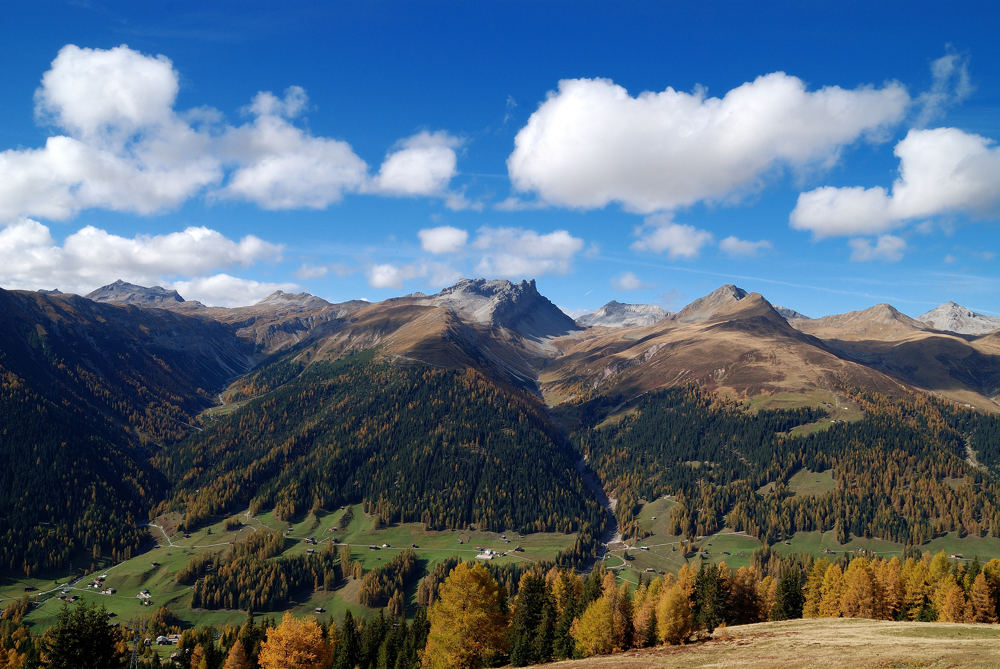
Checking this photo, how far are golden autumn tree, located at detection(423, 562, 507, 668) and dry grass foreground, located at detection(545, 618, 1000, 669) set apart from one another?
13335 millimetres

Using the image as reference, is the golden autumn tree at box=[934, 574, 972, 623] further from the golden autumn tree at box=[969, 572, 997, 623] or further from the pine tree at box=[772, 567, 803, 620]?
the pine tree at box=[772, 567, 803, 620]

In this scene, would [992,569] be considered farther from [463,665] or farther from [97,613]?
[97,613]

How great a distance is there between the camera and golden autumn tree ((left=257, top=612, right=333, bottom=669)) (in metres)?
89.8

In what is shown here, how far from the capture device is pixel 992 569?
316 feet

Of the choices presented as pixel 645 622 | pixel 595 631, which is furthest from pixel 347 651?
pixel 645 622

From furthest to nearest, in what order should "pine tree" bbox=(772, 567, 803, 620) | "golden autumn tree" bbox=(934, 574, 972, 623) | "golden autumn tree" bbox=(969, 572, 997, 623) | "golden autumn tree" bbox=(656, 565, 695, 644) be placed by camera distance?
"pine tree" bbox=(772, 567, 803, 620) → "golden autumn tree" bbox=(934, 574, 972, 623) → "golden autumn tree" bbox=(969, 572, 997, 623) → "golden autumn tree" bbox=(656, 565, 695, 644)

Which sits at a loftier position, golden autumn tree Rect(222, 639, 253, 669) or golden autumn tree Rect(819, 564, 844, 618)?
golden autumn tree Rect(819, 564, 844, 618)

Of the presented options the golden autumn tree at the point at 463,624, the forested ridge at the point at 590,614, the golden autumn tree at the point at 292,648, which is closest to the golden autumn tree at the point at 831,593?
the forested ridge at the point at 590,614

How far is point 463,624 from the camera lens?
77.4 m

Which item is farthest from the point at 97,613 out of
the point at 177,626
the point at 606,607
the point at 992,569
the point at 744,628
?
the point at 177,626

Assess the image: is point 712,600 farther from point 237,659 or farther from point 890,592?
point 237,659

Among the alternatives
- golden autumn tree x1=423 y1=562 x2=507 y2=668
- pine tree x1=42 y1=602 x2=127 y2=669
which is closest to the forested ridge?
golden autumn tree x1=423 y1=562 x2=507 y2=668

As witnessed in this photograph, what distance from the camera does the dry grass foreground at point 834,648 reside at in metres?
46.4

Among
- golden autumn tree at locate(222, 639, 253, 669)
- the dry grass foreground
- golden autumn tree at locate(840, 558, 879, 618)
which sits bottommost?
golden autumn tree at locate(222, 639, 253, 669)
